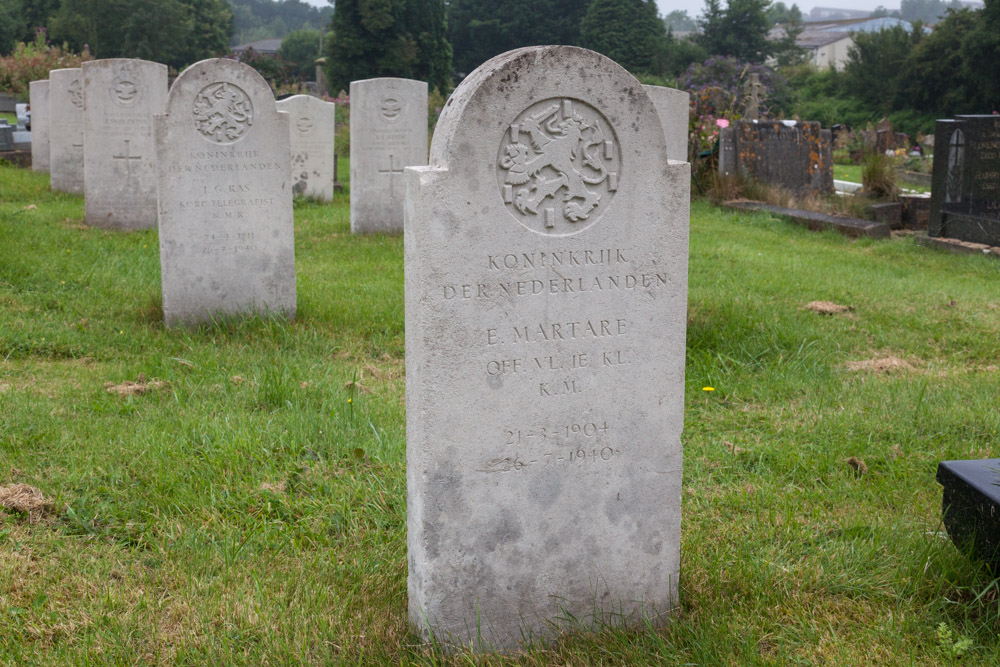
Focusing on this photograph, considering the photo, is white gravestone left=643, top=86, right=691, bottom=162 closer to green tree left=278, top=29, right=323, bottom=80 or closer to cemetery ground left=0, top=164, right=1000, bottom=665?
cemetery ground left=0, top=164, right=1000, bottom=665

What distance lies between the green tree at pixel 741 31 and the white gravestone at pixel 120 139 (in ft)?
157

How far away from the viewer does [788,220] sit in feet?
39.2

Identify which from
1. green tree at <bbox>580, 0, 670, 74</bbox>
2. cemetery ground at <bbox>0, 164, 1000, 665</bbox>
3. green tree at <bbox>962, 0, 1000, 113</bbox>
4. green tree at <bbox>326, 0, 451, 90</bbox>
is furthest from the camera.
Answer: green tree at <bbox>580, 0, 670, 74</bbox>

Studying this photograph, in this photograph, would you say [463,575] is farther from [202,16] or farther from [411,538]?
[202,16]

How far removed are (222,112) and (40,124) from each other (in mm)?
11335

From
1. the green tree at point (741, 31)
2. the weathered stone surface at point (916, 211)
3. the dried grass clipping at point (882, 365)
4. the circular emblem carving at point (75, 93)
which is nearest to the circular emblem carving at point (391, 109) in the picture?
the circular emblem carving at point (75, 93)

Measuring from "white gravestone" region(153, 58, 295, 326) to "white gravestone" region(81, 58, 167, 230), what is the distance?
14.3ft

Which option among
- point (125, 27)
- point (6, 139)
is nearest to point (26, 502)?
point (6, 139)

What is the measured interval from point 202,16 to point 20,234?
54.2m

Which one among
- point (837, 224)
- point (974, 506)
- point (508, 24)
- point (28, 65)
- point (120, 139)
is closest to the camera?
point (974, 506)

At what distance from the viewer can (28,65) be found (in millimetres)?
26719

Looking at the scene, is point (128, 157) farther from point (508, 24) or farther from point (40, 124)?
point (508, 24)

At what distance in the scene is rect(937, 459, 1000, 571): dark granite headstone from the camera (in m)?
3.02

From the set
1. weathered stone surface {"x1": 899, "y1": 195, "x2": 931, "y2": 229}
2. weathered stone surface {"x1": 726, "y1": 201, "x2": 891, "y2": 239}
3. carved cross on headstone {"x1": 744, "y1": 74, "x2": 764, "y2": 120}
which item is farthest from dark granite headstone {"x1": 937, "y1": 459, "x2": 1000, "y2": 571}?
carved cross on headstone {"x1": 744, "y1": 74, "x2": 764, "y2": 120}
